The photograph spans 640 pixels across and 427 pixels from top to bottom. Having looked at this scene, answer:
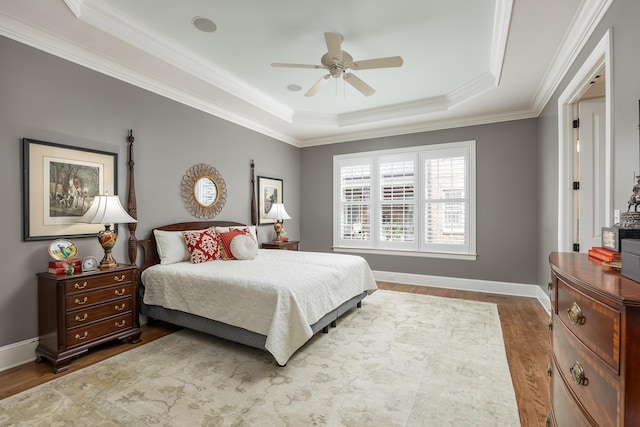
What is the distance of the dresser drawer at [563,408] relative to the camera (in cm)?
99

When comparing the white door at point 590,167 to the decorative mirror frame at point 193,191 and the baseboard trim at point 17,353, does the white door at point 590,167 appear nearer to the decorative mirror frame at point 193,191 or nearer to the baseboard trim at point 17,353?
the decorative mirror frame at point 193,191

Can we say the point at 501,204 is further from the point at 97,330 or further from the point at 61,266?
the point at 61,266

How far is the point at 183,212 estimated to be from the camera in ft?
12.9

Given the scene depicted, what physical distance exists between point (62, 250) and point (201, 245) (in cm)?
129

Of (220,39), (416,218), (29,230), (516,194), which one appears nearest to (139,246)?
(29,230)

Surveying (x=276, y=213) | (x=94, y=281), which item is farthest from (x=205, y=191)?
(x=94, y=281)

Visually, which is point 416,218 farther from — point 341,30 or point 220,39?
point 220,39

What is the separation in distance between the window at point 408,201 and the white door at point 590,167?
181 centimetres

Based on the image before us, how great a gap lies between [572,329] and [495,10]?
266 cm

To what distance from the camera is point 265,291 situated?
2502 millimetres

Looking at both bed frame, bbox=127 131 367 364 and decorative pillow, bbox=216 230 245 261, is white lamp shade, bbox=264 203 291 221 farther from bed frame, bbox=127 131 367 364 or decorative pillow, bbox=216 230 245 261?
bed frame, bbox=127 131 367 364

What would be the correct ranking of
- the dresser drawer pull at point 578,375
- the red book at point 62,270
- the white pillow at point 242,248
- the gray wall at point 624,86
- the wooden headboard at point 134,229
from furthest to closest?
the white pillow at point 242,248
the wooden headboard at point 134,229
the red book at point 62,270
the gray wall at point 624,86
the dresser drawer pull at point 578,375

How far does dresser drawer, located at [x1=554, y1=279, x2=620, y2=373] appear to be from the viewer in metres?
0.79

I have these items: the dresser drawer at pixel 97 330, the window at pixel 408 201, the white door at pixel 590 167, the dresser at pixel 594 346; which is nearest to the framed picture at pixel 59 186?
the dresser drawer at pixel 97 330
